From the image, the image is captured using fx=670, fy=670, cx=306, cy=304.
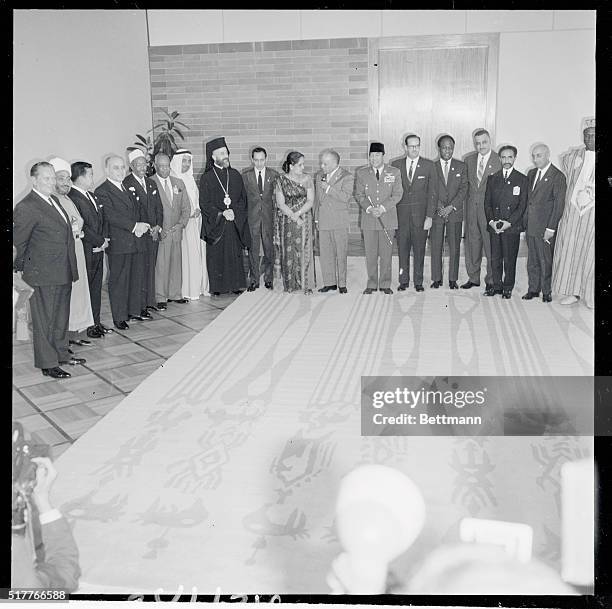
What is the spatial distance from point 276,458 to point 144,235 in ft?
9.01

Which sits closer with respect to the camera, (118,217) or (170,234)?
(118,217)

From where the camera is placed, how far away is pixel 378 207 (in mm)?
5840

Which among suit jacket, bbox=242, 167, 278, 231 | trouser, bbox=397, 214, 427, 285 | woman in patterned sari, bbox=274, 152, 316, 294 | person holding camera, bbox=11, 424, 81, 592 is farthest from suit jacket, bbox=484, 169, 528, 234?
person holding camera, bbox=11, 424, 81, 592

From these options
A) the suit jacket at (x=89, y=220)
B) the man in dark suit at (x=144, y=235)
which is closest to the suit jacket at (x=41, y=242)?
the suit jacket at (x=89, y=220)

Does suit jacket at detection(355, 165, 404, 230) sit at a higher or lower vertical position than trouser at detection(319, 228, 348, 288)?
higher

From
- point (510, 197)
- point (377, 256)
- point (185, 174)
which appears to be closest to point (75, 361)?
point (185, 174)

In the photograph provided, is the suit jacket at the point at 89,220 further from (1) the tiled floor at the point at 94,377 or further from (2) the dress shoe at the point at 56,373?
(2) the dress shoe at the point at 56,373

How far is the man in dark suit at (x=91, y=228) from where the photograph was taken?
177 inches

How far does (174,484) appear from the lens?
264 cm

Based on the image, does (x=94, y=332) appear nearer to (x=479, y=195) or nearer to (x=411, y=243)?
(x=411, y=243)

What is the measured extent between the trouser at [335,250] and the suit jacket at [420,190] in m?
0.59

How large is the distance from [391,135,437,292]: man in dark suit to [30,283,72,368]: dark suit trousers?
306cm

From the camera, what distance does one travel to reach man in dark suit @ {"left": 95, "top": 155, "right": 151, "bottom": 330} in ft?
15.7

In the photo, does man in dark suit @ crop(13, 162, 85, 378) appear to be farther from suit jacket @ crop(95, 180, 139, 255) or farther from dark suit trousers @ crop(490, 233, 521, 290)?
dark suit trousers @ crop(490, 233, 521, 290)
